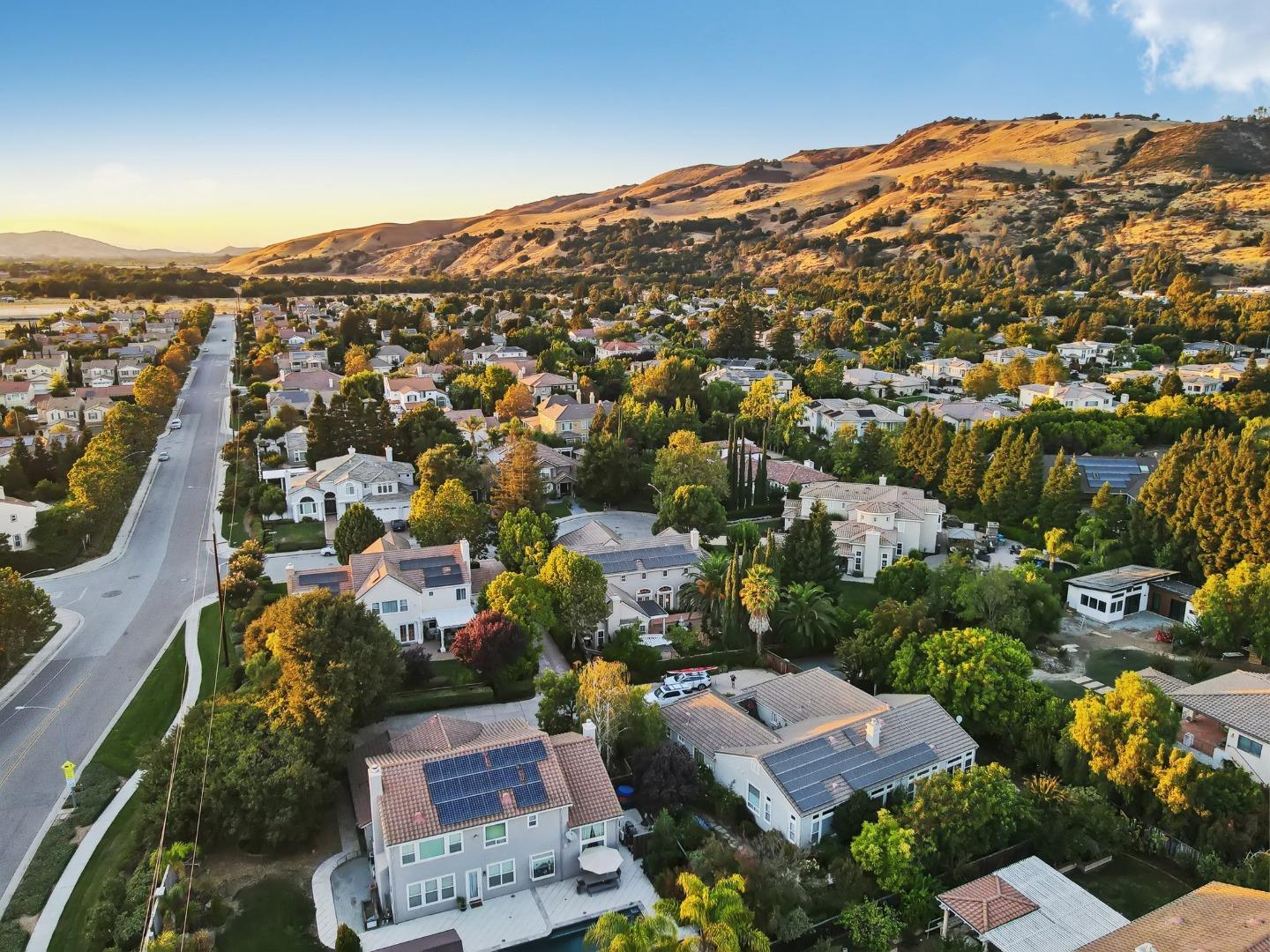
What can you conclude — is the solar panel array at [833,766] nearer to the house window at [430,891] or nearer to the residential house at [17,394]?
the house window at [430,891]

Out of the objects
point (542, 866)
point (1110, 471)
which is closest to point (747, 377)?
point (1110, 471)

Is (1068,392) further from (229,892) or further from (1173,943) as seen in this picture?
(229,892)

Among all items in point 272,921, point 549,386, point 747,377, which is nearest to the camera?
point 272,921

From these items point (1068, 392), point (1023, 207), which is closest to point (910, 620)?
point (1068, 392)

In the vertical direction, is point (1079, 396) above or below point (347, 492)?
above

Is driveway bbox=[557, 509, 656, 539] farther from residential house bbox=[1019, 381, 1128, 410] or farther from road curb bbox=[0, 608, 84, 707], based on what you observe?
residential house bbox=[1019, 381, 1128, 410]

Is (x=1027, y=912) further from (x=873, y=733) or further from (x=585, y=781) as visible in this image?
(x=585, y=781)

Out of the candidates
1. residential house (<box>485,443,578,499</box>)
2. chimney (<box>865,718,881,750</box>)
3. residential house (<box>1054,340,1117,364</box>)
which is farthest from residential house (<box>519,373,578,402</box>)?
chimney (<box>865,718,881,750</box>)
